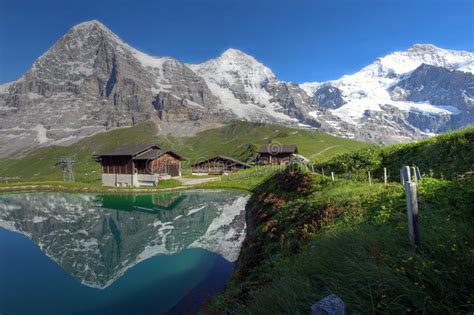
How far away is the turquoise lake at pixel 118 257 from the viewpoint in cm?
1574

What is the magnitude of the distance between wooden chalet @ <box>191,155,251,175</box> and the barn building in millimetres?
27229

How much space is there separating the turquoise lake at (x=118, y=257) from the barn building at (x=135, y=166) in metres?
29.5

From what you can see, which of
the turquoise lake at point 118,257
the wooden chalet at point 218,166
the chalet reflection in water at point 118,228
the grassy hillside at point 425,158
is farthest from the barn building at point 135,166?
the grassy hillside at point 425,158

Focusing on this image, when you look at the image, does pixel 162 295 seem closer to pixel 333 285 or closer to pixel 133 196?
pixel 333 285

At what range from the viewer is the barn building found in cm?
7269

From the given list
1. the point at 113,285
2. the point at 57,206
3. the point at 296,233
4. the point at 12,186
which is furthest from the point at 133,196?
the point at 296,233

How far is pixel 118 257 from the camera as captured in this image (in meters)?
22.8

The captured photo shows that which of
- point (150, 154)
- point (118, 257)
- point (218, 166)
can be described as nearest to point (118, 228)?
point (118, 257)

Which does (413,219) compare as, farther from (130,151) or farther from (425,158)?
(130,151)

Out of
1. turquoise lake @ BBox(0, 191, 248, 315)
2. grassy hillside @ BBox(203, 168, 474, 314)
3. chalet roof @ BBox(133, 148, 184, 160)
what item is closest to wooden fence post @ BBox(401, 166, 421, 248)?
grassy hillside @ BBox(203, 168, 474, 314)

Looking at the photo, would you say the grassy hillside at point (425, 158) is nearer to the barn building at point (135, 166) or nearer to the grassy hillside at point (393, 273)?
the grassy hillside at point (393, 273)

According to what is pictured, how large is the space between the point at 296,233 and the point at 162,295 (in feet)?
28.9

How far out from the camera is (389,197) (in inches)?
433

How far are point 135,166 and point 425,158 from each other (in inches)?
2650
